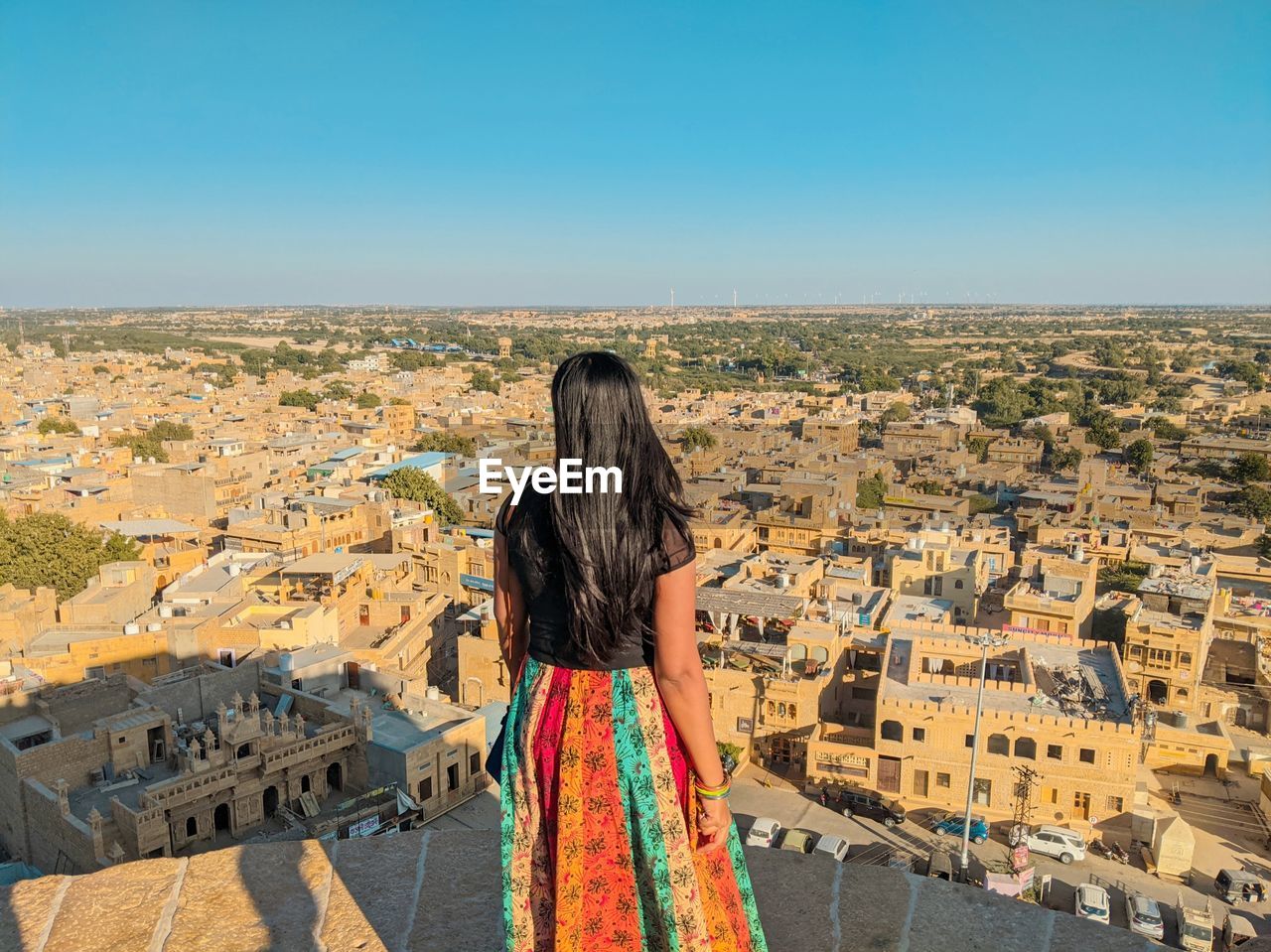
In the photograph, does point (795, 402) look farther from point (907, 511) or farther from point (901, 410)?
point (907, 511)

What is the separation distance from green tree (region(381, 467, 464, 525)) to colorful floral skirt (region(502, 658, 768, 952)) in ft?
87.0

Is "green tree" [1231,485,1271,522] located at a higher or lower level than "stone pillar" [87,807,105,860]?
lower

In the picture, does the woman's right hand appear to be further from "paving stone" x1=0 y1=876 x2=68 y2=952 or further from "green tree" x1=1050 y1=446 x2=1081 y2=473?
"green tree" x1=1050 y1=446 x2=1081 y2=473

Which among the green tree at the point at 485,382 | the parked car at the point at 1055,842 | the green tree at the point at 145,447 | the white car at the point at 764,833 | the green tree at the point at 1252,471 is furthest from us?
the green tree at the point at 485,382

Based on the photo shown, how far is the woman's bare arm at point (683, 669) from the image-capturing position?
2.15 m

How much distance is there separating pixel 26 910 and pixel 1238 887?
13163 millimetres

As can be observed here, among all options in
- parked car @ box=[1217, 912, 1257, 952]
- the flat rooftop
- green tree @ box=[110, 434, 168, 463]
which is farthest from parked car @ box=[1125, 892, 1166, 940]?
green tree @ box=[110, 434, 168, 463]

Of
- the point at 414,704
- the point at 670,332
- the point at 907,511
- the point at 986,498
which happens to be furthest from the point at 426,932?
the point at 670,332

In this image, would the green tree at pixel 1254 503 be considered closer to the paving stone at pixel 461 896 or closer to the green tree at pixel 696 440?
the green tree at pixel 696 440

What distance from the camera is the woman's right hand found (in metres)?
2.33

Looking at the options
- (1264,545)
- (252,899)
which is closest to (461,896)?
(252,899)

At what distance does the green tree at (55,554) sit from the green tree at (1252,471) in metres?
38.3

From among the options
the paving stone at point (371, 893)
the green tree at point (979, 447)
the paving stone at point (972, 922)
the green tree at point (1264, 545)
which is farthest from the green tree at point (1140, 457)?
the paving stone at point (371, 893)

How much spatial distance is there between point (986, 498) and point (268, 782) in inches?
1080
